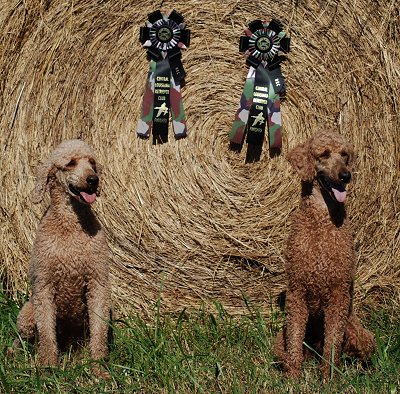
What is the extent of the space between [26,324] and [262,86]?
2.13 m

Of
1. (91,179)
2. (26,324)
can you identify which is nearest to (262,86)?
(91,179)

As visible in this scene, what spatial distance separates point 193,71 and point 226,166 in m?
0.67

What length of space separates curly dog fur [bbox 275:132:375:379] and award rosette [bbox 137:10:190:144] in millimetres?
1155

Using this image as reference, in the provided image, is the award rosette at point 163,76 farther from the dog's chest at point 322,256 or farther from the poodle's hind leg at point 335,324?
the poodle's hind leg at point 335,324

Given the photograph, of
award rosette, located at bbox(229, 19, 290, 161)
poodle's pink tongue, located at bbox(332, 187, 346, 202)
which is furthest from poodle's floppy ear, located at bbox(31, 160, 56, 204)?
poodle's pink tongue, located at bbox(332, 187, 346, 202)

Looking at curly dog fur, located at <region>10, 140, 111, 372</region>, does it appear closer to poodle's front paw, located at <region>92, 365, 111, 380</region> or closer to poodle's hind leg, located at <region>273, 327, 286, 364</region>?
poodle's front paw, located at <region>92, 365, 111, 380</region>

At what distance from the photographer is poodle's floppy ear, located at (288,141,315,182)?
15.3 feet

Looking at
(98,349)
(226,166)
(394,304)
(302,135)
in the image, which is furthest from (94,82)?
(394,304)

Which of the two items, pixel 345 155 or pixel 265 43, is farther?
pixel 265 43

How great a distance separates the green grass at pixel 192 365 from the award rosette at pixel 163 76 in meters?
1.28

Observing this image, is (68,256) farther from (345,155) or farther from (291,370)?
(345,155)

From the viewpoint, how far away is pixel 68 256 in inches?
182

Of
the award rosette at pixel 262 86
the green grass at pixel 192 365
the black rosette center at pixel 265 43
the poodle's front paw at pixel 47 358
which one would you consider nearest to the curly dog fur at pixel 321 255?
the green grass at pixel 192 365

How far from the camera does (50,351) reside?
466 cm
